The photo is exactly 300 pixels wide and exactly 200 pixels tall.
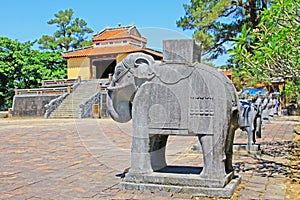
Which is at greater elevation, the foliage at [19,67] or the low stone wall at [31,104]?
the foliage at [19,67]

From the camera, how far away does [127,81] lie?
5.03m

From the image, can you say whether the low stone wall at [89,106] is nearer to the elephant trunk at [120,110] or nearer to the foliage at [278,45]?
the foliage at [278,45]

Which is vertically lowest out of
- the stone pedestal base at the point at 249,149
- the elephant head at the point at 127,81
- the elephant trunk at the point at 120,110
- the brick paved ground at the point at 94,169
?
the brick paved ground at the point at 94,169

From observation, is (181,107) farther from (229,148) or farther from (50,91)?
(50,91)

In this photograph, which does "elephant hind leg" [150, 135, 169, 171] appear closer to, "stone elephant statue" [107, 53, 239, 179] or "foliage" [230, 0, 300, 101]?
"stone elephant statue" [107, 53, 239, 179]

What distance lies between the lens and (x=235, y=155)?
7.80 m

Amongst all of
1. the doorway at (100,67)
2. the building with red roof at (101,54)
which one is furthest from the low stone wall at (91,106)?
the doorway at (100,67)

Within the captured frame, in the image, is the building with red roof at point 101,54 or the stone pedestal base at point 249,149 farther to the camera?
the building with red roof at point 101,54

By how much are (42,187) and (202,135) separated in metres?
2.34

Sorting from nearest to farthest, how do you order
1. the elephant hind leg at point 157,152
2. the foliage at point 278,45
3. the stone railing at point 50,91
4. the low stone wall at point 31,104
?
the elephant hind leg at point 157,152 < the foliage at point 278,45 < the low stone wall at point 31,104 < the stone railing at point 50,91

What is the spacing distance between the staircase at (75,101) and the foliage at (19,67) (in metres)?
6.92

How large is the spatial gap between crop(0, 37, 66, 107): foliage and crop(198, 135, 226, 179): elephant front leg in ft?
104

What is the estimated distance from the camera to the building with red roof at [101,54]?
3344 cm

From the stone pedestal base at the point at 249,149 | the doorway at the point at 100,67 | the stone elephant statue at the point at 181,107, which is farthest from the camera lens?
the doorway at the point at 100,67
